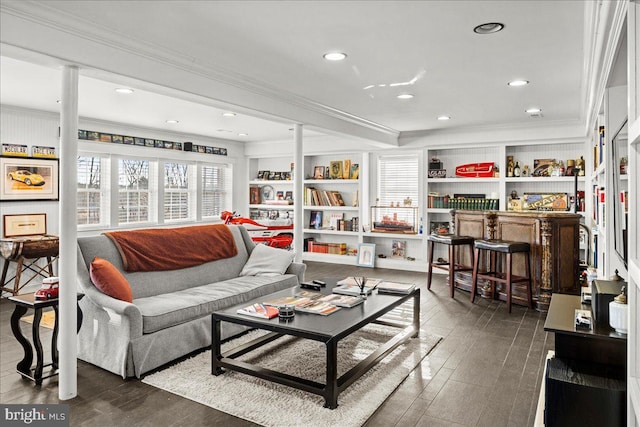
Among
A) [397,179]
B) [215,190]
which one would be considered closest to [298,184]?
[397,179]

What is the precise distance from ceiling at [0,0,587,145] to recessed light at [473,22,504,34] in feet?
0.13

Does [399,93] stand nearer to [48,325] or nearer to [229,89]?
[229,89]

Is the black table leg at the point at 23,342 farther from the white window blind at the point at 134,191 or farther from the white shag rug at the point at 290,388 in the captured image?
the white window blind at the point at 134,191

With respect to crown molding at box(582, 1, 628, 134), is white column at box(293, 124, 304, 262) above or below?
below

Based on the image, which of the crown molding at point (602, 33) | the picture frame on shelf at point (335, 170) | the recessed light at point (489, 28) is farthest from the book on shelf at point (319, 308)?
the picture frame on shelf at point (335, 170)

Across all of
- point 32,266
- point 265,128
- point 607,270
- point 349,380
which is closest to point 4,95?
point 32,266

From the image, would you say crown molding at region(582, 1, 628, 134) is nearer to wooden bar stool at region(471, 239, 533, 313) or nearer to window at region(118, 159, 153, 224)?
wooden bar stool at region(471, 239, 533, 313)

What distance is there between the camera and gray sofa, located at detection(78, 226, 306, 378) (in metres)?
3.06

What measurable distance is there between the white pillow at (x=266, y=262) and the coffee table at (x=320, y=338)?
1195 mm

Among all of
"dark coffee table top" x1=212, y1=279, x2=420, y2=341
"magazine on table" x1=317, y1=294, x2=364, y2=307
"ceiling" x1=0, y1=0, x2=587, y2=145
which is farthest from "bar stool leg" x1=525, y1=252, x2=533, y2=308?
"magazine on table" x1=317, y1=294, x2=364, y2=307

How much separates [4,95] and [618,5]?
5696 millimetres

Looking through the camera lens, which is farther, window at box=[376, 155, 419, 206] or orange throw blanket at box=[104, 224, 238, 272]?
window at box=[376, 155, 419, 206]

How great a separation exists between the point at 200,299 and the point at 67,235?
1185 millimetres

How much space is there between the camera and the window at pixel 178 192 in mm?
7723
